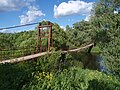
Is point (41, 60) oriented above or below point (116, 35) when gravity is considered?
below

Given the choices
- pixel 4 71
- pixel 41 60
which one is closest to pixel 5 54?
pixel 41 60

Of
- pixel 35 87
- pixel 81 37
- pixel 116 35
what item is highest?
pixel 116 35

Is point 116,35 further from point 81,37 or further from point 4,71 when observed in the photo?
point 81,37

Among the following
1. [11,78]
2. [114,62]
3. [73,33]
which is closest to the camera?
[11,78]

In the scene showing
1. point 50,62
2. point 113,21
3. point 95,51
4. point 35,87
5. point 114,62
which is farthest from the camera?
point 95,51

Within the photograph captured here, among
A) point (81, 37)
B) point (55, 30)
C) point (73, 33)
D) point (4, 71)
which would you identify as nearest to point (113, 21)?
point (4, 71)

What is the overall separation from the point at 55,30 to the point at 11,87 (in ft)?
68.5

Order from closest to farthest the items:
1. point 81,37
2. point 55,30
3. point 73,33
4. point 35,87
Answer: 1. point 35,87
2. point 55,30
3. point 81,37
4. point 73,33

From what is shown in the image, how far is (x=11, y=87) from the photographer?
927 centimetres

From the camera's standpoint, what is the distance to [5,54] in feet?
50.9

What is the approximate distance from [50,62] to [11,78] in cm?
399

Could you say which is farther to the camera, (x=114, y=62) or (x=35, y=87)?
(x=114, y=62)

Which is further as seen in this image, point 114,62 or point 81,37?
point 81,37

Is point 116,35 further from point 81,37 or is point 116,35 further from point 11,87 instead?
point 81,37
